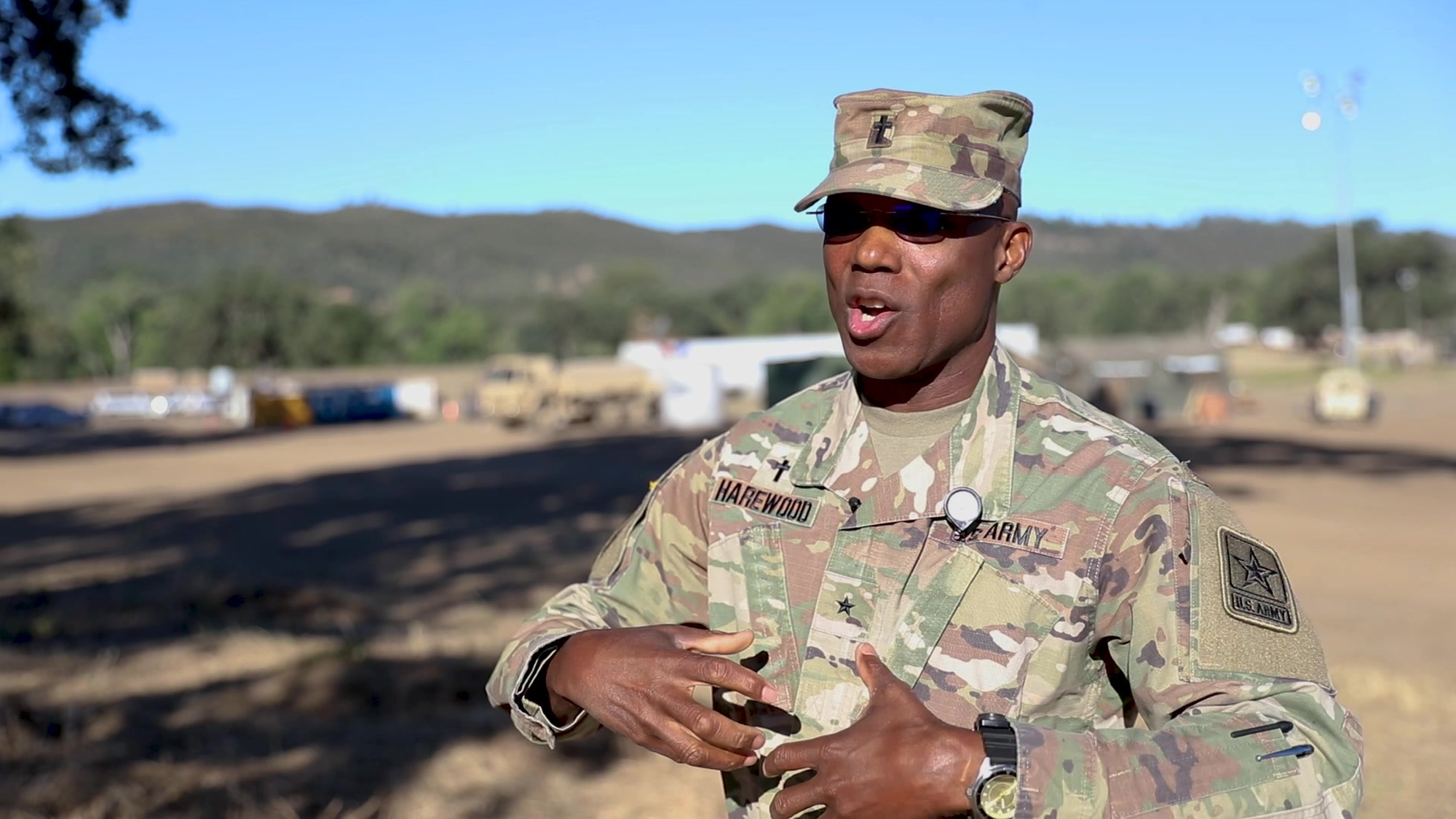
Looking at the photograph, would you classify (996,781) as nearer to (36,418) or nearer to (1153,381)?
(1153,381)

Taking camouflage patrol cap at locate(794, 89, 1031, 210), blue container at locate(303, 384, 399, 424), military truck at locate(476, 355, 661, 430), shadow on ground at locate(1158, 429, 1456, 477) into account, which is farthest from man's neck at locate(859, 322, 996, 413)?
blue container at locate(303, 384, 399, 424)

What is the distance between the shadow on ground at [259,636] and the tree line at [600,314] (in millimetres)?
59155

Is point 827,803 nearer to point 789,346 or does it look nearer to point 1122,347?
point 1122,347

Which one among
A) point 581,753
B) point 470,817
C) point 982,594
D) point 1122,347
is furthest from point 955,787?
point 1122,347

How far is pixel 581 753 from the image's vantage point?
5.85 metres

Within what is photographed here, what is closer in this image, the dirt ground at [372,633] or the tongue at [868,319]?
the tongue at [868,319]

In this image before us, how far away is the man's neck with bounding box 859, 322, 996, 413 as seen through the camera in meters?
1.91

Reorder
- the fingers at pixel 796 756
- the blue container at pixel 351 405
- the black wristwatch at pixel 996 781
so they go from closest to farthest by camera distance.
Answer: the black wristwatch at pixel 996 781, the fingers at pixel 796 756, the blue container at pixel 351 405

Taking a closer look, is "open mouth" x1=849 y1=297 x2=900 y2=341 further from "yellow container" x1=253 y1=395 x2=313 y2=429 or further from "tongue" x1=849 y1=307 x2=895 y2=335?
"yellow container" x1=253 y1=395 x2=313 y2=429

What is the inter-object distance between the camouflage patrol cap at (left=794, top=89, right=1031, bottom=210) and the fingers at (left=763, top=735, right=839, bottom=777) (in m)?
0.73

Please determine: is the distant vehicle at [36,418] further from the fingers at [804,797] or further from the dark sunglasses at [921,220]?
the fingers at [804,797]

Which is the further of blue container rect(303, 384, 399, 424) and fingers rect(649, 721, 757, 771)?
blue container rect(303, 384, 399, 424)

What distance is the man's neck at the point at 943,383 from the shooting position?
1908 millimetres

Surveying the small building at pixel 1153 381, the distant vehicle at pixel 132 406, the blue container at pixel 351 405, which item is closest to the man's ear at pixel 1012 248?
the small building at pixel 1153 381
